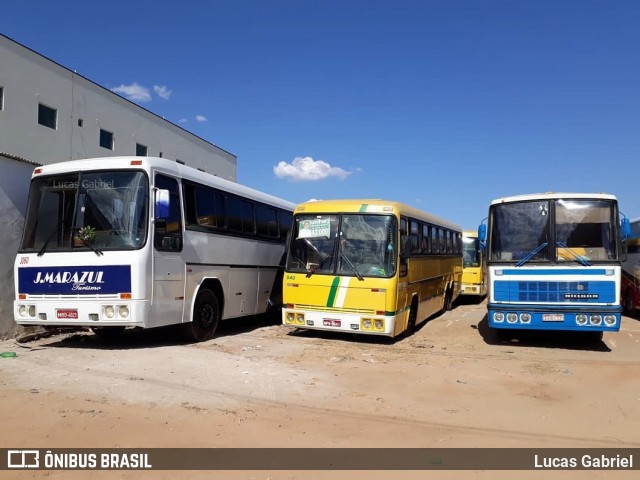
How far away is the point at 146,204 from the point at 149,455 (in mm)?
5011

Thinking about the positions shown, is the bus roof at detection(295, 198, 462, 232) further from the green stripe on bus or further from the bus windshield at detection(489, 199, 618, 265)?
the bus windshield at detection(489, 199, 618, 265)

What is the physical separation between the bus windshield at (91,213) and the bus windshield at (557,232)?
22.1ft

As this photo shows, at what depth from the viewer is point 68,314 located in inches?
342

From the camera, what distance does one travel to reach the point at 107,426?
A: 5.16 m

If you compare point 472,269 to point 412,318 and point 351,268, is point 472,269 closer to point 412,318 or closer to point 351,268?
point 412,318

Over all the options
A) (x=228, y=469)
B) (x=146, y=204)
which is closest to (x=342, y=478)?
(x=228, y=469)

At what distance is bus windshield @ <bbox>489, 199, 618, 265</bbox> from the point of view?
9.90 metres

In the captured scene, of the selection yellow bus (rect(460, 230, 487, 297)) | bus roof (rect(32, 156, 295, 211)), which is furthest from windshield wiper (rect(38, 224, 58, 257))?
yellow bus (rect(460, 230, 487, 297))

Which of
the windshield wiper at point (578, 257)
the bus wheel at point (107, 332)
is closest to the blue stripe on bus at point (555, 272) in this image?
the windshield wiper at point (578, 257)

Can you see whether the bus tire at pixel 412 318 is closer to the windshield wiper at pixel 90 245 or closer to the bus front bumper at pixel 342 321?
the bus front bumper at pixel 342 321

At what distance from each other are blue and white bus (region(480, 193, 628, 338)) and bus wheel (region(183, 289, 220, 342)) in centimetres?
550

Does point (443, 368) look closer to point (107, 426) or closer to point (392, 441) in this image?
point (392, 441)

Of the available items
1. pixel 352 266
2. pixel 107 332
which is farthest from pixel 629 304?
pixel 107 332

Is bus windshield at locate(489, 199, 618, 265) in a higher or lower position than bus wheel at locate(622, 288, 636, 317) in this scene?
higher
